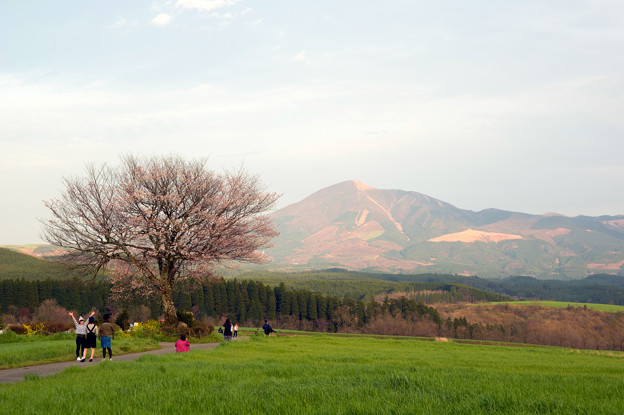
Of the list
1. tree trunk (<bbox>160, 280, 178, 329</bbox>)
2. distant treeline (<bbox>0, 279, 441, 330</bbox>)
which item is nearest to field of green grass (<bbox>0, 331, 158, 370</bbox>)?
tree trunk (<bbox>160, 280, 178, 329</bbox>)

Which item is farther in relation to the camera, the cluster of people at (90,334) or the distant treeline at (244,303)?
the distant treeline at (244,303)

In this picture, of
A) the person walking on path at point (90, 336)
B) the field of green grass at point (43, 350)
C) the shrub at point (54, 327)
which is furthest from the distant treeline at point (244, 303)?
the person walking on path at point (90, 336)

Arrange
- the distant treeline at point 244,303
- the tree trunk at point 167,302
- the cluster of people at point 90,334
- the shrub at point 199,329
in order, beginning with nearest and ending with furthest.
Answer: the cluster of people at point 90,334 → the shrub at point 199,329 → the tree trunk at point 167,302 → the distant treeline at point 244,303

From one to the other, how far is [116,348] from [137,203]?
547 inches

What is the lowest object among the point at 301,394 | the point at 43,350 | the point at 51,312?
the point at 51,312

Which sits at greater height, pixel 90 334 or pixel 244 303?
pixel 90 334

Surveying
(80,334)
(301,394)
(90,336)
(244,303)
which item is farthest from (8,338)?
(244,303)

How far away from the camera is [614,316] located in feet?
611

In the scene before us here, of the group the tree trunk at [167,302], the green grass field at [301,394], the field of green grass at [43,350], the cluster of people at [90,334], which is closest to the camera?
the green grass field at [301,394]

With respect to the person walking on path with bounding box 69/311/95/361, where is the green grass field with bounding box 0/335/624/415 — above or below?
above

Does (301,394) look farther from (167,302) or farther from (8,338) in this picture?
(167,302)

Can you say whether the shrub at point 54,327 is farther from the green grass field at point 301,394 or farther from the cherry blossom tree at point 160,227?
the green grass field at point 301,394

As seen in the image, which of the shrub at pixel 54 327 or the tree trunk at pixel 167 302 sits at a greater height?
the tree trunk at pixel 167 302

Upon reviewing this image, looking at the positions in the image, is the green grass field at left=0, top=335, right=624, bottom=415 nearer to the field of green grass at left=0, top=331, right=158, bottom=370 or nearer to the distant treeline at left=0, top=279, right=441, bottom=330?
the field of green grass at left=0, top=331, right=158, bottom=370
